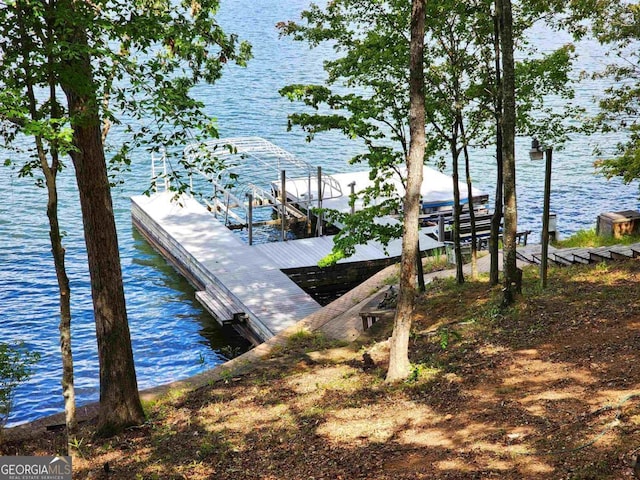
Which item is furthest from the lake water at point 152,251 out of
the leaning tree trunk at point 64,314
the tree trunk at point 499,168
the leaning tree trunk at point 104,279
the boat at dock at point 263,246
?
the leaning tree trunk at point 64,314

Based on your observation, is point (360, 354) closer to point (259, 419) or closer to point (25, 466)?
point (259, 419)

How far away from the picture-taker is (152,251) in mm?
27938

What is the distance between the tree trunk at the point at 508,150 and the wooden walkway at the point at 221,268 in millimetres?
7075

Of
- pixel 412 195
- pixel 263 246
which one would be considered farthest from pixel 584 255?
pixel 263 246

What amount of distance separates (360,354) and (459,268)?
14.7 feet

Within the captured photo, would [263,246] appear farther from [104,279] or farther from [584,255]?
[104,279]

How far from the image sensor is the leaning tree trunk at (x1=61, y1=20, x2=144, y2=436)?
33.6ft

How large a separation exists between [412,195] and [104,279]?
4.32 m

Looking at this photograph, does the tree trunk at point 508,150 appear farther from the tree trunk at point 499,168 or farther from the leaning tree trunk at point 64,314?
the leaning tree trunk at point 64,314

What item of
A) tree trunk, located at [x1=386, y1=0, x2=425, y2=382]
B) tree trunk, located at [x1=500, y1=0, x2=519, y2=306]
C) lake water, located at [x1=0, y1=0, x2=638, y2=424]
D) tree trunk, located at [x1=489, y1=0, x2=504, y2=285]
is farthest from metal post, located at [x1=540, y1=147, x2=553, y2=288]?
lake water, located at [x1=0, y1=0, x2=638, y2=424]

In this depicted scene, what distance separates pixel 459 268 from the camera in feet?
56.4

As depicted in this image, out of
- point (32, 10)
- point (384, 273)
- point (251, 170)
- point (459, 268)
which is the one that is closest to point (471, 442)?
point (32, 10)

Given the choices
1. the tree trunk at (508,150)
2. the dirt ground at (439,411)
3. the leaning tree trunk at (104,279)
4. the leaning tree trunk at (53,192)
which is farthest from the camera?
the tree trunk at (508,150)

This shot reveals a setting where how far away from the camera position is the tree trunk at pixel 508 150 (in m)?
12.4
